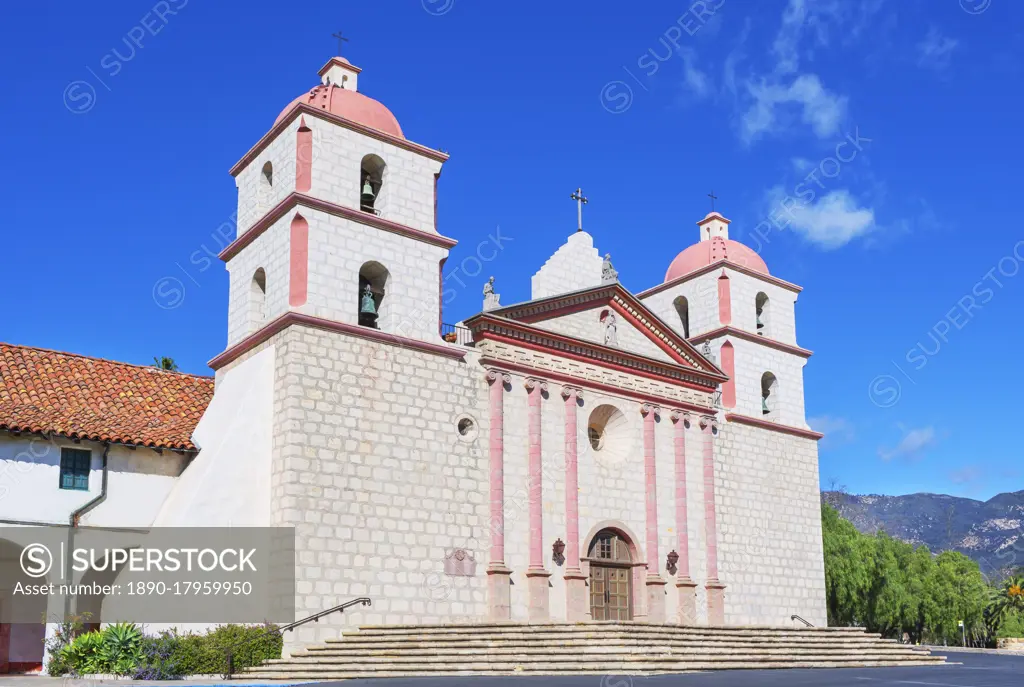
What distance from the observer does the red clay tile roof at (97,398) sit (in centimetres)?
2280

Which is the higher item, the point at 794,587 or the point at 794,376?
the point at 794,376

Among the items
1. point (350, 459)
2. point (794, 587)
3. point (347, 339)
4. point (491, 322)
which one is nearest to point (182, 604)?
point (350, 459)

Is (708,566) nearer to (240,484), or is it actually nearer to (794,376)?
(794,376)

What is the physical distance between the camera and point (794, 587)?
3127 centimetres

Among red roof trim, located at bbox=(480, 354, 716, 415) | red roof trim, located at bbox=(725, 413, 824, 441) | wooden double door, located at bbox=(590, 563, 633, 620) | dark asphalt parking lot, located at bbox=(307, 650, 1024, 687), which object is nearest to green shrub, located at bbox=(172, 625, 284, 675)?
dark asphalt parking lot, located at bbox=(307, 650, 1024, 687)

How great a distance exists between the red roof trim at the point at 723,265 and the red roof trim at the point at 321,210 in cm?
1056

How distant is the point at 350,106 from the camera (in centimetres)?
2473

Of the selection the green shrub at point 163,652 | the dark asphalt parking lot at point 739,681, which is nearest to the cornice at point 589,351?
the green shrub at point 163,652

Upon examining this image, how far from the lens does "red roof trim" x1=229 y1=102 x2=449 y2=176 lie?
77.4ft

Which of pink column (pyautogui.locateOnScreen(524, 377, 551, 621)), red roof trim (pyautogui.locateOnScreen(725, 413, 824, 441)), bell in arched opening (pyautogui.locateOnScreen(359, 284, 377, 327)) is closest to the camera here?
bell in arched opening (pyautogui.locateOnScreen(359, 284, 377, 327))

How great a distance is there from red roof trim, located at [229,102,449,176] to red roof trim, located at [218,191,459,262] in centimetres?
195

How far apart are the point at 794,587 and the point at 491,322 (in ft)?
43.9

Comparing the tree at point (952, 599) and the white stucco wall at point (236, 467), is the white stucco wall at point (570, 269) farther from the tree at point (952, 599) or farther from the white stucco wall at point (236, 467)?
the tree at point (952, 599)

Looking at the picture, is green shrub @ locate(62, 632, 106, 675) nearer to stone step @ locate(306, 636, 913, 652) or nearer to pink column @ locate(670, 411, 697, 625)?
stone step @ locate(306, 636, 913, 652)
